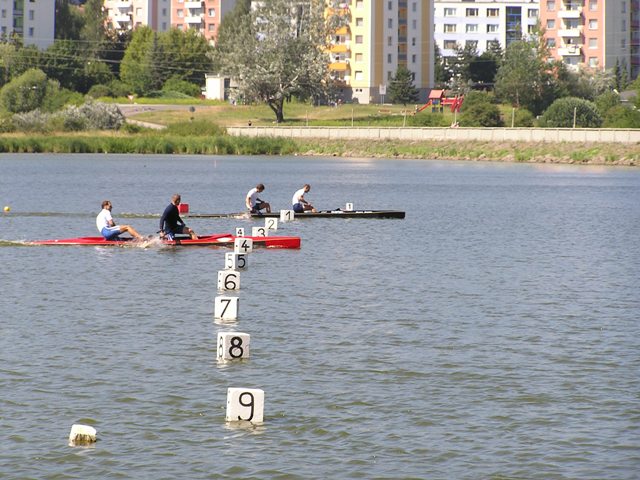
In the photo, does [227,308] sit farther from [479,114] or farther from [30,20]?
[30,20]

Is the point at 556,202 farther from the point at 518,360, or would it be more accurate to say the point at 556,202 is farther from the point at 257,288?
the point at 518,360

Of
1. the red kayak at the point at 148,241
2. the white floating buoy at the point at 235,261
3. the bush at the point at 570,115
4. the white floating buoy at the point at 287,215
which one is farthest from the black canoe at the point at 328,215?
the bush at the point at 570,115

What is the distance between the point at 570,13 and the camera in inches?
7569

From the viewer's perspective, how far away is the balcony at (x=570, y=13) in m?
192

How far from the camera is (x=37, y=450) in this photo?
16750 millimetres

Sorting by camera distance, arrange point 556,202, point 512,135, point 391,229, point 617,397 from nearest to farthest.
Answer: point 617,397 → point 391,229 → point 556,202 → point 512,135

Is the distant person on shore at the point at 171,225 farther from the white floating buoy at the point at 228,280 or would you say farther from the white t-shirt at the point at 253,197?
the white t-shirt at the point at 253,197

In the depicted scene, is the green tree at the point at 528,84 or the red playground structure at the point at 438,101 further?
the red playground structure at the point at 438,101

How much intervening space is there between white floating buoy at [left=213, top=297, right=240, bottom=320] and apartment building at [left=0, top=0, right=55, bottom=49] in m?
171

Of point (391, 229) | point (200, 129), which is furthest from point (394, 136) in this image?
point (391, 229)

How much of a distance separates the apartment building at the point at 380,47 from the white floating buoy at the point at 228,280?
143m

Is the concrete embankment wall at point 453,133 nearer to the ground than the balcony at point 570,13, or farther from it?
nearer to the ground

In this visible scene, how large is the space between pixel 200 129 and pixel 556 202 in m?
62.2

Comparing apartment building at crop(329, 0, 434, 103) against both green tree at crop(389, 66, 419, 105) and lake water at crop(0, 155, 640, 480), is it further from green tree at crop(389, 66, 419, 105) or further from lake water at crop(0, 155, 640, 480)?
lake water at crop(0, 155, 640, 480)
